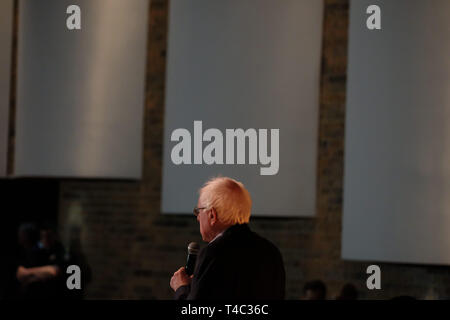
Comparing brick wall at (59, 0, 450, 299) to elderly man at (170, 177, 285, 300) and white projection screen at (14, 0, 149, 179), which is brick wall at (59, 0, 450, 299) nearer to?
white projection screen at (14, 0, 149, 179)

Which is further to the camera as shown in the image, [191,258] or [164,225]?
[164,225]

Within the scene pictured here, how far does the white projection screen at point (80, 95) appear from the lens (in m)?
4.94

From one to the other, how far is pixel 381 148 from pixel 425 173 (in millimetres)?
278

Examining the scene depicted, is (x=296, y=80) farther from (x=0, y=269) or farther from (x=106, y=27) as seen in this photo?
(x=0, y=269)

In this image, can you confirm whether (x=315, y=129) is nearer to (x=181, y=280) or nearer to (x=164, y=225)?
(x=164, y=225)

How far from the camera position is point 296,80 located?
4.72 meters

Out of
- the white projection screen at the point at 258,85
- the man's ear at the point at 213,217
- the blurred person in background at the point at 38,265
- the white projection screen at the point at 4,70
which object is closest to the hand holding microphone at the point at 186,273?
the man's ear at the point at 213,217

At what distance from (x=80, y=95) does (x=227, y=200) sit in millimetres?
2596

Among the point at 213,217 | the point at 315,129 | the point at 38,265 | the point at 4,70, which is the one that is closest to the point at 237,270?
the point at 213,217

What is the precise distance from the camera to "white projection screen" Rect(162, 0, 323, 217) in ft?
15.4

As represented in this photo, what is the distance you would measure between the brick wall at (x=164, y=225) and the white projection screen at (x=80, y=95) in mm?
1493

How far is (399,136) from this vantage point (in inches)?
177

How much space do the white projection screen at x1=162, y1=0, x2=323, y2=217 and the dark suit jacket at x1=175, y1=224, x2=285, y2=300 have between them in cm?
211
